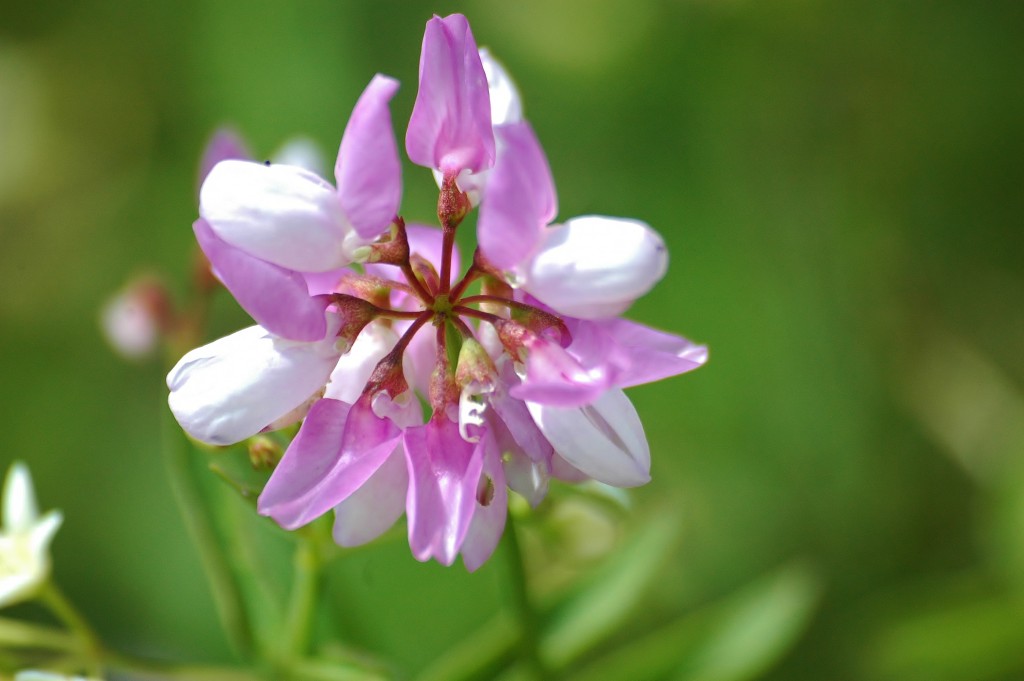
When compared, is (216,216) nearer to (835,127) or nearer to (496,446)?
(496,446)

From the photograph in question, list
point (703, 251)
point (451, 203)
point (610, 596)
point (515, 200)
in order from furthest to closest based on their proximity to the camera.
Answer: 1. point (703, 251)
2. point (610, 596)
3. point (451, 203)
4. point (515, 200)

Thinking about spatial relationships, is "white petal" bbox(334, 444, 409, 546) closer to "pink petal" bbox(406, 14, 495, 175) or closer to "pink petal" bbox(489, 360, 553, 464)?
"pink petal" bbox(489, 360, 553, 464)

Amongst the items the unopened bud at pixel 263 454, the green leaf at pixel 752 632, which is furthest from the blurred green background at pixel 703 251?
the unopened bud at pixel 263 454

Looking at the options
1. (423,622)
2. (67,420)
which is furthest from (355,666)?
(67,420)

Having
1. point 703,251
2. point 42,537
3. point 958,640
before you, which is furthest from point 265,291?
point 703,251

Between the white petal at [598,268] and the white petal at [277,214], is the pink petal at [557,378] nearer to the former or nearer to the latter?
the white petal at [598,268]

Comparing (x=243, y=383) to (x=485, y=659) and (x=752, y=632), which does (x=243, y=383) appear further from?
(x=752, y=632)

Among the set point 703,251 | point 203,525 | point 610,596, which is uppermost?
point 203,525
